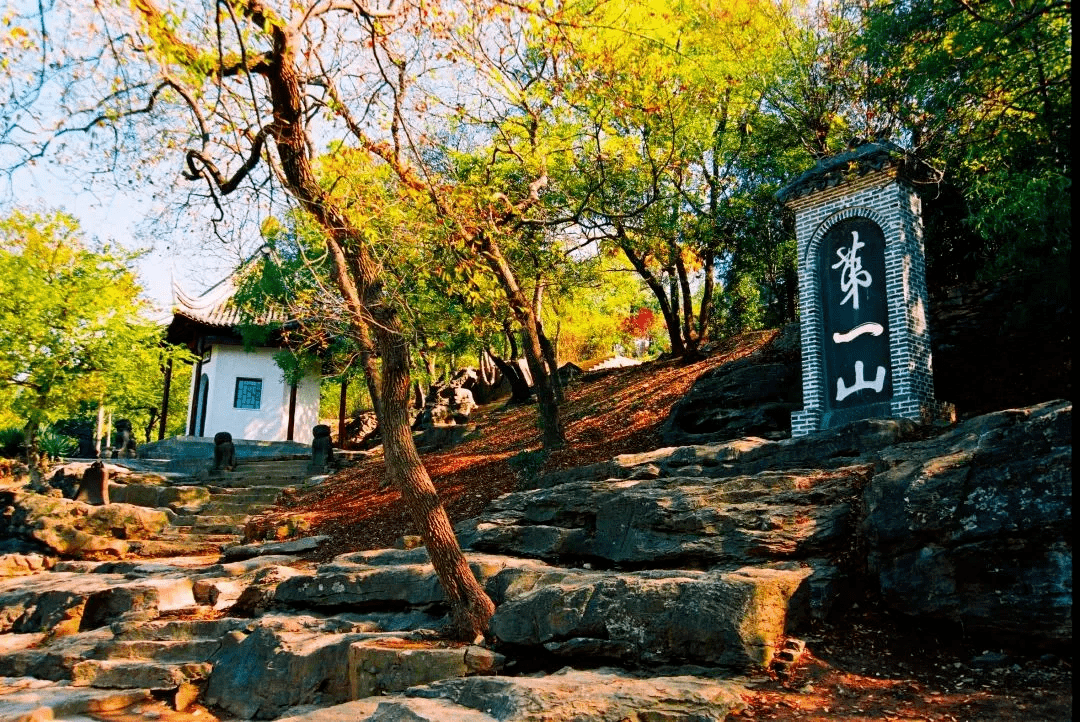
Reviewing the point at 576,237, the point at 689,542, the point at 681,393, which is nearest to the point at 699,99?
the point at 576,237

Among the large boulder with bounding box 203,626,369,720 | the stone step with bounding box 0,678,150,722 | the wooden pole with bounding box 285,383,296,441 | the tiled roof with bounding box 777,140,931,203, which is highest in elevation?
the tiled roof with bounding box 777,140,931,203

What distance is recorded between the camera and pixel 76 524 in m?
15.1

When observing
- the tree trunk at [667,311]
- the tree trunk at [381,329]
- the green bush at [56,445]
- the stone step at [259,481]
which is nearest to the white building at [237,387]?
the green bush at [56,445]

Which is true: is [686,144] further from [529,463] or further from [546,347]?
[529,463]

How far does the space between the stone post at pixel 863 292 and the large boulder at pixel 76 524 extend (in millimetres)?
12860

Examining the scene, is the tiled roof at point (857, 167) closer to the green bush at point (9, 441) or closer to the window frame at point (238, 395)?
the window frame at point (238, 395)

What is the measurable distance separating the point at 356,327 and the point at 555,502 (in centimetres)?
365

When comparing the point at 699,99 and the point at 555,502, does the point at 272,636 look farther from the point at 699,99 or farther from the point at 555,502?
the point at 699,99

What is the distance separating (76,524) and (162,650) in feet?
25.7

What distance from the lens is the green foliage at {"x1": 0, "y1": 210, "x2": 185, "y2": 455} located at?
1797cm

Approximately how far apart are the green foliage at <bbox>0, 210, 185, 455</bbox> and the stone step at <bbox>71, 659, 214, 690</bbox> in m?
12.0

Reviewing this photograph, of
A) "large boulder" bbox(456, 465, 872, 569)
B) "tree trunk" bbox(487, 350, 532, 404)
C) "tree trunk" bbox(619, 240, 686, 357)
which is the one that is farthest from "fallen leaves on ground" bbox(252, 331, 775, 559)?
"large boulder" bbox(456, 465, 872, 569)

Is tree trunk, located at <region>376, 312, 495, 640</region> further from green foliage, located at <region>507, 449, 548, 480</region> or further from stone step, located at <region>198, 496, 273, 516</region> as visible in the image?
stone step, located at <region>198, 496, 273, 516</region>

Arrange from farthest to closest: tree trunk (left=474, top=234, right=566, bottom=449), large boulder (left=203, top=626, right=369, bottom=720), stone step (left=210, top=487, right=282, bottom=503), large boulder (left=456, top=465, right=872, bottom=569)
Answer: stone step (left=210, top=487, right=282, bottom=503) → tree trunk (left=474, top=234, right=566, bottom=449) → large boulder (left=456, top=465, right=872, bottom=569) → large boulder (left=203, top=626, right=369, bottom=720)
